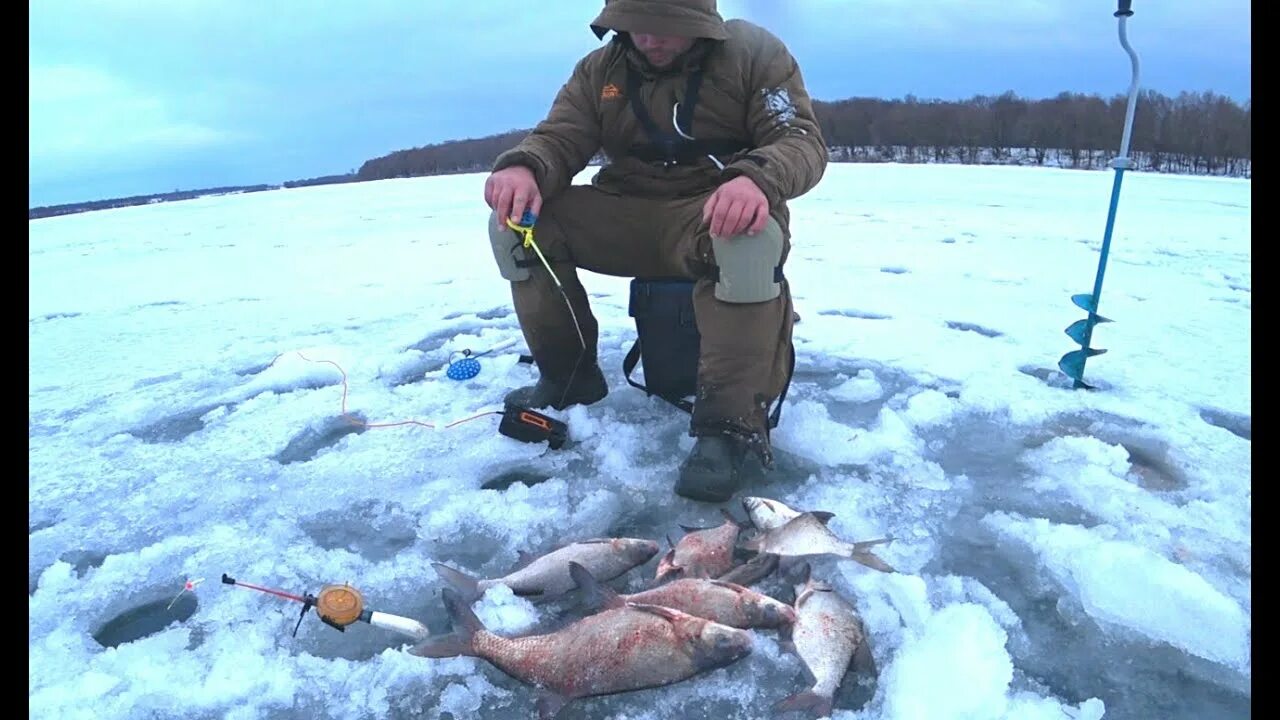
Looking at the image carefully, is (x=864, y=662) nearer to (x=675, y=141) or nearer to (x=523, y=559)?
(x=523, y=559)

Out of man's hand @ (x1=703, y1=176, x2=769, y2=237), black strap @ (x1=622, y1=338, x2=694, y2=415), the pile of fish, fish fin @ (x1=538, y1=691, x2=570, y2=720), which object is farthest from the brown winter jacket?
fish fin @ (x1=538, y1=691, x2=570, y2=720)

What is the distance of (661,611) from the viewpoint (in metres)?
1.82

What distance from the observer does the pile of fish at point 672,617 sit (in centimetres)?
171

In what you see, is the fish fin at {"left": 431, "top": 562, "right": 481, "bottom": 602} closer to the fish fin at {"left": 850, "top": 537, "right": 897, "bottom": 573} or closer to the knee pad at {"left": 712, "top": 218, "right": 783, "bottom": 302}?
the fish fin at {"left": 850, "top": 537, "right": 897, "bottom": 573}

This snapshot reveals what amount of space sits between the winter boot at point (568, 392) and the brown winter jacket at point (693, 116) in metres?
0.76

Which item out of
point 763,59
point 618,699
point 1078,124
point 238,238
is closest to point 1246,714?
point 618,699

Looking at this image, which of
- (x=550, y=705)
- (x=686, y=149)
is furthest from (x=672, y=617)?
(x=686, y=149)

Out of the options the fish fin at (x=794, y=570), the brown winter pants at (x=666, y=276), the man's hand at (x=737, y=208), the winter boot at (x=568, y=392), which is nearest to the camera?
the fish fin at (x=794, y=570)

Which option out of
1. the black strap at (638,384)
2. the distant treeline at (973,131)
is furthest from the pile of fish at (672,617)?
the distant treeline at (973,131)

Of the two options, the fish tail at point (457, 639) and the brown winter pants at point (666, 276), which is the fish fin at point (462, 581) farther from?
the brown winter pants at point (666, 276)

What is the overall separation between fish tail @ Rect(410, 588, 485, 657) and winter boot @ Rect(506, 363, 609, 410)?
1.29 metres

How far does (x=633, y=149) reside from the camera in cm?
304

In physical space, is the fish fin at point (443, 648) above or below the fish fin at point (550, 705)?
above

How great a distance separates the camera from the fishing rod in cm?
185
